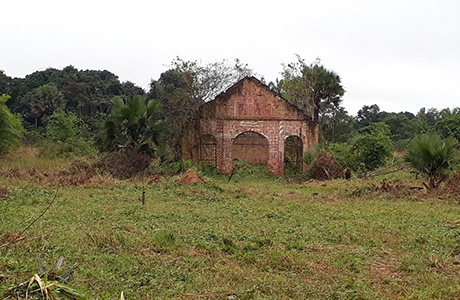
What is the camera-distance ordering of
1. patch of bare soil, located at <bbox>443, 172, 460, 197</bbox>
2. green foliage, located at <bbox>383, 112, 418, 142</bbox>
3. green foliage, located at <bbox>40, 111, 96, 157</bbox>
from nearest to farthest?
patch of bare soil, located at <bbox>443, 172, 460, 197</bbox> < green foliage, located at <bbox>40, 111, 96, 157</bbox> < green foliage, located at <bbox>383, 112, 418, 142</bbox>

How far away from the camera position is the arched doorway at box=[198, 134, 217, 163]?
24667 millimetres

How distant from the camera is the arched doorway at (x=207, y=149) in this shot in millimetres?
24667

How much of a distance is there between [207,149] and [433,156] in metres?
12.6

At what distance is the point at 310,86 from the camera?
1414 inches

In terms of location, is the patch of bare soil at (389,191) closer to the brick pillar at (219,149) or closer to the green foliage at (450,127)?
the brick pillar at (219,149)

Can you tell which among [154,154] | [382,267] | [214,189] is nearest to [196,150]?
[154,154]

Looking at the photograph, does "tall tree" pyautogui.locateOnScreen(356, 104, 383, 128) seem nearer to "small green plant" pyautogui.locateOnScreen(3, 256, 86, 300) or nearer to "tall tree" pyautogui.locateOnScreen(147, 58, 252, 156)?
"tall tree" pyautogui.locateOnScreen(147, 58, 252, 156)

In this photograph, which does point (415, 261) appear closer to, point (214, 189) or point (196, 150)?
point (214, 189)

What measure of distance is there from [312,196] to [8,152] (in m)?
14.8

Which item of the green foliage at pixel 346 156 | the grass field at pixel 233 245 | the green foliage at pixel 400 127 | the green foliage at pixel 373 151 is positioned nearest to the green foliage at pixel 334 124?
the green foliage at pixel 400 127

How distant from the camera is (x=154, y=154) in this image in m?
21.4

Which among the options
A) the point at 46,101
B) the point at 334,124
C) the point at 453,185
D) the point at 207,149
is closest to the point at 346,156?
the point at 207,149

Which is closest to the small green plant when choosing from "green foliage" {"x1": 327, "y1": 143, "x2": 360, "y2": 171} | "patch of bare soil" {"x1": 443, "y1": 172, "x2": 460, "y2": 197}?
"patch of bare soil" {"x1": 443, "y1": 172, "x2": 460, "y2": 197}

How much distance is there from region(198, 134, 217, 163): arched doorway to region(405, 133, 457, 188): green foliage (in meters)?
11.4
